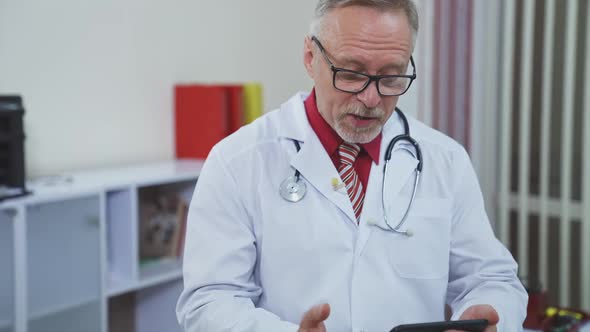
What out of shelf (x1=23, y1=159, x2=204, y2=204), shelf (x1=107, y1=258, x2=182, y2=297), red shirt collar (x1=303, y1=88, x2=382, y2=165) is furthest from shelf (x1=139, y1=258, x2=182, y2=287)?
red shirt collar (x1=303, y1=88, x2=382, y2=165)

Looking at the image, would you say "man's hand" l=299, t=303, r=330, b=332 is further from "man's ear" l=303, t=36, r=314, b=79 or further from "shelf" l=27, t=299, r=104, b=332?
"shelf" l=27, t=299, r=104, b=332

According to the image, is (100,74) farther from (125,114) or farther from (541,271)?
(541,271)

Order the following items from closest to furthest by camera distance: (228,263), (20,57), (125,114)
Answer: (228,263) → (20,57) → (125,114)

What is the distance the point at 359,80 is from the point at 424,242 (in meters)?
0.42

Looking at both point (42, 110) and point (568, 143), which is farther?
point (568, 143)

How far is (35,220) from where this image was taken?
2.05 m

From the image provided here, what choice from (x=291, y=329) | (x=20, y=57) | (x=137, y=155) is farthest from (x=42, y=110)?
(x=291, y=329)

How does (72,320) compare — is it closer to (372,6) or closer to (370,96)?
(370,96)

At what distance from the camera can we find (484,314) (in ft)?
4.38

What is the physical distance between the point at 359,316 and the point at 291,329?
21cm

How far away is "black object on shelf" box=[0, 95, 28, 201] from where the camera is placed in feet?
6.44

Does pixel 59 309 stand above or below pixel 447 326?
below

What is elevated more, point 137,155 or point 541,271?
point 137,155

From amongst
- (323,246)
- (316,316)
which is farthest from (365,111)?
(316,316)
